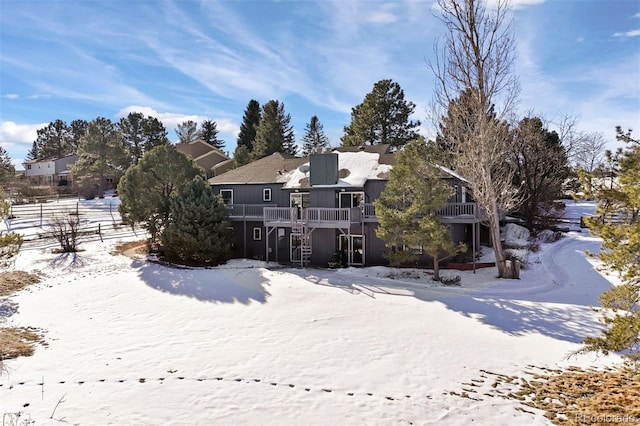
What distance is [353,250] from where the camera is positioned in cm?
2292

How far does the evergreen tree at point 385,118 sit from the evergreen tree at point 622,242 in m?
35.4

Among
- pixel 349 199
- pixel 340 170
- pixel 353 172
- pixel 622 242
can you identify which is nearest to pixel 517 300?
pixel 349 199

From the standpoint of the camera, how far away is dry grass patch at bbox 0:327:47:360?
1094 centimetres

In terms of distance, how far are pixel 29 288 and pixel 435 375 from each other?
750 inches

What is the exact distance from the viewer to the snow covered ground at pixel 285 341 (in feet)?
26.8

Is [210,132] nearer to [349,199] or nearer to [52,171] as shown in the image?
[52,171]

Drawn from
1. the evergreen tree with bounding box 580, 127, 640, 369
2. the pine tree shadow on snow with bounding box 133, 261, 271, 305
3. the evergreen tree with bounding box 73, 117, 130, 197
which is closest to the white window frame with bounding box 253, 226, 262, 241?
the pine tree shadow on snow with bounding box 133, 261, 271, 305

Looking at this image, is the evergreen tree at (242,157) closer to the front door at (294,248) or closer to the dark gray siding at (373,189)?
the front door at (294,248)

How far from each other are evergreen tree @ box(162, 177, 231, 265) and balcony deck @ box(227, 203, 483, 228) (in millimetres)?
2854

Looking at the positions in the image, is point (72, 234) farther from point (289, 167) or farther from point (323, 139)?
point (323, 139)

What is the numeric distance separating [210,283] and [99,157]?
40.4 meters

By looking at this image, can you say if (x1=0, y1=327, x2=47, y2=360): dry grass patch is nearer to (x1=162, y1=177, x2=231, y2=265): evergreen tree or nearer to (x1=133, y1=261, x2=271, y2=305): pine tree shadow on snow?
(x1=133, y1=261, x2=271, y2=305): pine tree shadow on snow

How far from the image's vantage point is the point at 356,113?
151 ft

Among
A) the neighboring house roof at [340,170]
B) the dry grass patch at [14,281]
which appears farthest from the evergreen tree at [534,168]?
the dry grass patch at [14,281]
